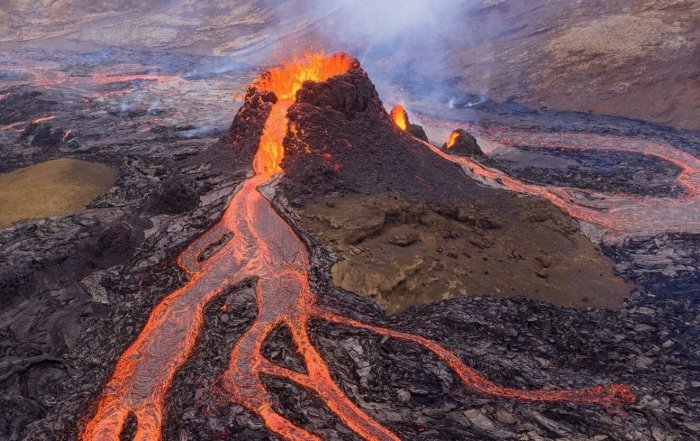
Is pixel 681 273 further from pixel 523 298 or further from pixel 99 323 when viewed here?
pixel 99 323

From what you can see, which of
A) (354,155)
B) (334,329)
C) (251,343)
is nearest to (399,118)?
(354,155)

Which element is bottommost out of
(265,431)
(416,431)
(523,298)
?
(523,298)

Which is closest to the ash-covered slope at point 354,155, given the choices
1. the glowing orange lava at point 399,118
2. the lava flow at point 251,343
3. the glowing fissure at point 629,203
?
the lava flow at point 251,343

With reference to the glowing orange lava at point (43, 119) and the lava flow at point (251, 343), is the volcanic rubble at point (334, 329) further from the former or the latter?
the glowing orange lava at point (43, 119)

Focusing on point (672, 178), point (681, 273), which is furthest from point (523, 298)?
point (672, 178)

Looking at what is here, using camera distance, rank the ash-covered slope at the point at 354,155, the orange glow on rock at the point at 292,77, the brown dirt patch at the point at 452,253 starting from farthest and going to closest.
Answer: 1. the orange glow on rock at the point at 292,77
2. the ash-covered slope at the point at 354,155
3. the brown dirt patch at the point at 452,253
